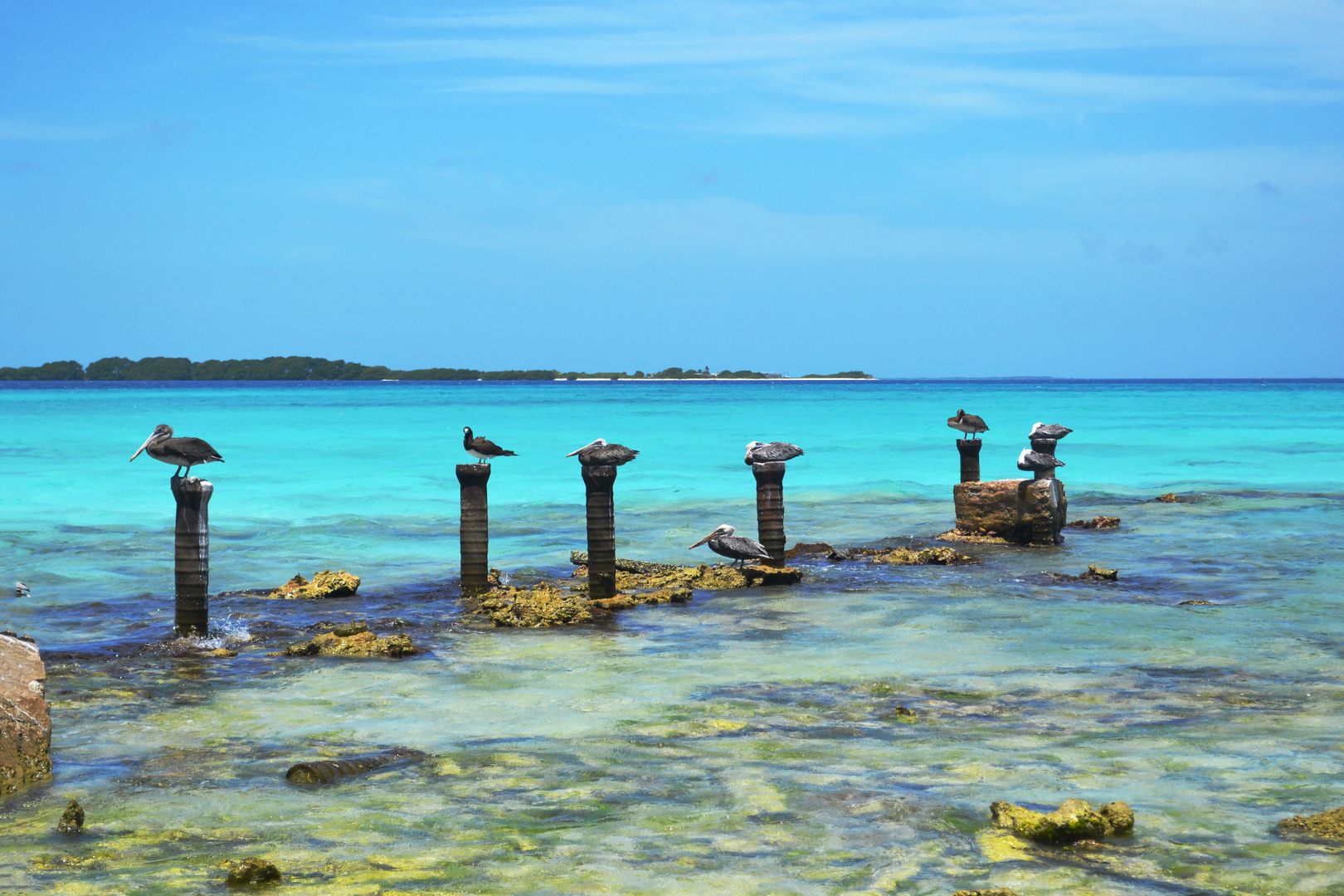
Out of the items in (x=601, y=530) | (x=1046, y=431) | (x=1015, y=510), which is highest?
(x=1046, y=431)

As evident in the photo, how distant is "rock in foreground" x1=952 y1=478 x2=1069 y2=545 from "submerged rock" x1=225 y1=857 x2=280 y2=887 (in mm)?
13431

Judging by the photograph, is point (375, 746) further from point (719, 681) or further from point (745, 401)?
point (745, 401)

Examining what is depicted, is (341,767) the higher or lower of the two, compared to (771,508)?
lower

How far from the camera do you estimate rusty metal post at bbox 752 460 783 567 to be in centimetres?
1407

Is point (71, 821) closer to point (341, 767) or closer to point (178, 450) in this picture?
point (341, 767)

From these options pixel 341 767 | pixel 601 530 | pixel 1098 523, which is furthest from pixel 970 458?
pixel 341 767

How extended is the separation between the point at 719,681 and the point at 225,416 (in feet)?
218

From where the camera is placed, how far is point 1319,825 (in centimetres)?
570

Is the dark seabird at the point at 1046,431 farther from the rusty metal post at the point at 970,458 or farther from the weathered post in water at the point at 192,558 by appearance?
the weathered post in water at the point at 192,558

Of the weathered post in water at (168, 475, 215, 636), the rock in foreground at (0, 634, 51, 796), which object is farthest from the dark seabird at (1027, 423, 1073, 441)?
the rock in foreground at (0, 634, 51, 796)

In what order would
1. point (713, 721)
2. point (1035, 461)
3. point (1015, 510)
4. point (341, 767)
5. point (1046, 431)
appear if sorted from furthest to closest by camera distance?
point (1046, 431)
point (1015, 510)
point (1035, 461)
point (713, 721)
point (341, 767)

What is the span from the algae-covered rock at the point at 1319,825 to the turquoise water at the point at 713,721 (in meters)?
0.11

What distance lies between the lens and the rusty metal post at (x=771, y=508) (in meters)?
14.1

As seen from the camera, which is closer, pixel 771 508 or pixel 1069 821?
pixel 1069 821
